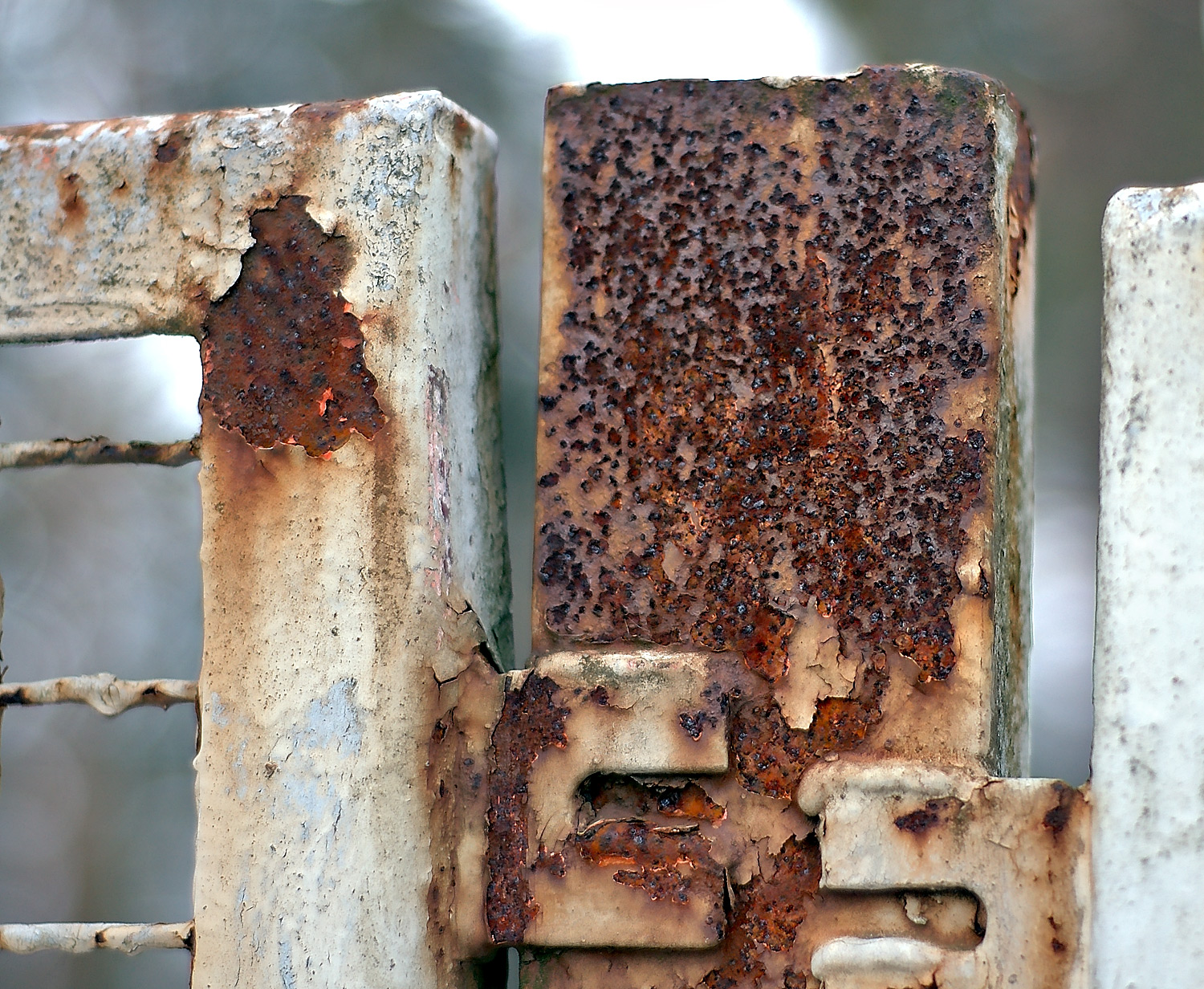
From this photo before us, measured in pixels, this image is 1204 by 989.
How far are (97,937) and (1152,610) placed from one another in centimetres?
104

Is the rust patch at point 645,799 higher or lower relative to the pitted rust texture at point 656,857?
higher

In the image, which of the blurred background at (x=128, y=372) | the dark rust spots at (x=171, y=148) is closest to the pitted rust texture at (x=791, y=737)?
the dark rust spots at (x=171, y=148)

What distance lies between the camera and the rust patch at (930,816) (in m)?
1.06

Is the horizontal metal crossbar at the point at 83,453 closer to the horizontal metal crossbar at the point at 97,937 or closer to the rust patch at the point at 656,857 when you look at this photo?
the horizontal metal crossbar at the point at 97,937

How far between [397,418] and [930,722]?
1.92 ft

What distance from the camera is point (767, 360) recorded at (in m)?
1.17

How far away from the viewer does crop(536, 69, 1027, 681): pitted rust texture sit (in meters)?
1.13

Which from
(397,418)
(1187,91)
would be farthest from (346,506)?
(1187,91)

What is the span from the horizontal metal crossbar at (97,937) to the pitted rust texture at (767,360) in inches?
19.2

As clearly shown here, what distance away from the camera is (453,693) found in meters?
1.18

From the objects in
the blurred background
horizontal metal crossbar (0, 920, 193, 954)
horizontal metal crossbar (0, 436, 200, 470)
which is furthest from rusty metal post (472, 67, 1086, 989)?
the blurred background

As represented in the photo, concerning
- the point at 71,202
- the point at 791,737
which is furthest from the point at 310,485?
the point at 791,737

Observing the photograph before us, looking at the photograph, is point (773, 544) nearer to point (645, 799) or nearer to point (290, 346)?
point (645, 799)

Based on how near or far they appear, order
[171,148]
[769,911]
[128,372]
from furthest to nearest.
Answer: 1. [128,372]
2. [171,148]
3. [769,911]
